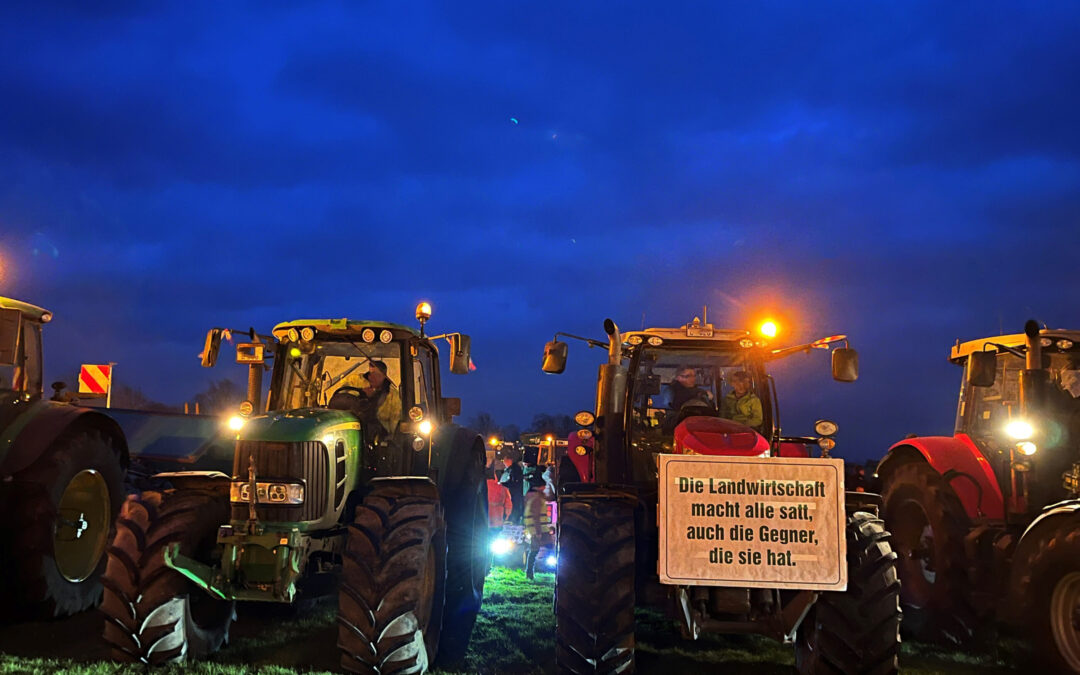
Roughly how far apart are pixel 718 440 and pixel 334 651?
3.30 m

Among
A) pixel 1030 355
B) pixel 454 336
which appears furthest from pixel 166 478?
pixel 1030 355

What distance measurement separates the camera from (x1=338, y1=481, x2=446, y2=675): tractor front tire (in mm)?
5469

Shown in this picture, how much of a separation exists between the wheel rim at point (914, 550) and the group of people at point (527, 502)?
3.78m

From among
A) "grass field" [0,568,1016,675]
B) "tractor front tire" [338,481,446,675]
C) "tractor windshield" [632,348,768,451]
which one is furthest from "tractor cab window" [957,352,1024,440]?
"tractor front tire" [338,481,446,675]

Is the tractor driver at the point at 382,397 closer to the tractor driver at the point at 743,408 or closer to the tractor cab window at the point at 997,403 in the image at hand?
the tractor driver at the point at 743,408

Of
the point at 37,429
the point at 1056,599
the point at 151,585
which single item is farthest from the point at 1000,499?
the point at 37,429

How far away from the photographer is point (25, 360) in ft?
25.9

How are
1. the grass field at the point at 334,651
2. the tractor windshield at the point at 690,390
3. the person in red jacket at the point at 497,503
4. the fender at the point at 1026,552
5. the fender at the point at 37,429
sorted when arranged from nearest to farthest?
the grass field at the point at 334,651, the fender at the point at 1026,552, the fender at the point at 37,429, the tractor windshield at the point at 690,390, the person in red jacket at the point at 497,503

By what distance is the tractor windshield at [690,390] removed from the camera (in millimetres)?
7301

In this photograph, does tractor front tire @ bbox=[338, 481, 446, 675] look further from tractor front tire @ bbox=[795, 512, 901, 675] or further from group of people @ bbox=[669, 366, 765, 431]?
group of people @ bbox=[669, 366, 765, 431]

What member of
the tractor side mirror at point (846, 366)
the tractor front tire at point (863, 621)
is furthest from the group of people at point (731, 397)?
the tractor front tire at point (863, 621)

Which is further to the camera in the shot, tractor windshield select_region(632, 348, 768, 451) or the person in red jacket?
the person in red jacket

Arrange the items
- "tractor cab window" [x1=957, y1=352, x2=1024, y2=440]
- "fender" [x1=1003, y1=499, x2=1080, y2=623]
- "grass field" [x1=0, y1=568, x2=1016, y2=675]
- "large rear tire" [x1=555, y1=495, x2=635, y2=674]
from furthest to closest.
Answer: "tractor cab window" [x1=957, y1=352, x2=1024, y2=440] < "fender" [x1=1003, y1=499, x2=1080, y2=623] < "grass field" [x1=0, y1=568, x2=1016, y2=675] < "large rear tire" [x1=555, y1=495, x2=635, y2=674]

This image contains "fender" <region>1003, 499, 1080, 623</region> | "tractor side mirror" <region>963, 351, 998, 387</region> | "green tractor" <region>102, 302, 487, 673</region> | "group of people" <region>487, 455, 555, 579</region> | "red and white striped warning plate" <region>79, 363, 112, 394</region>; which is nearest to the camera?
"green tractor" <region>102, 302, 487, 673</region>
